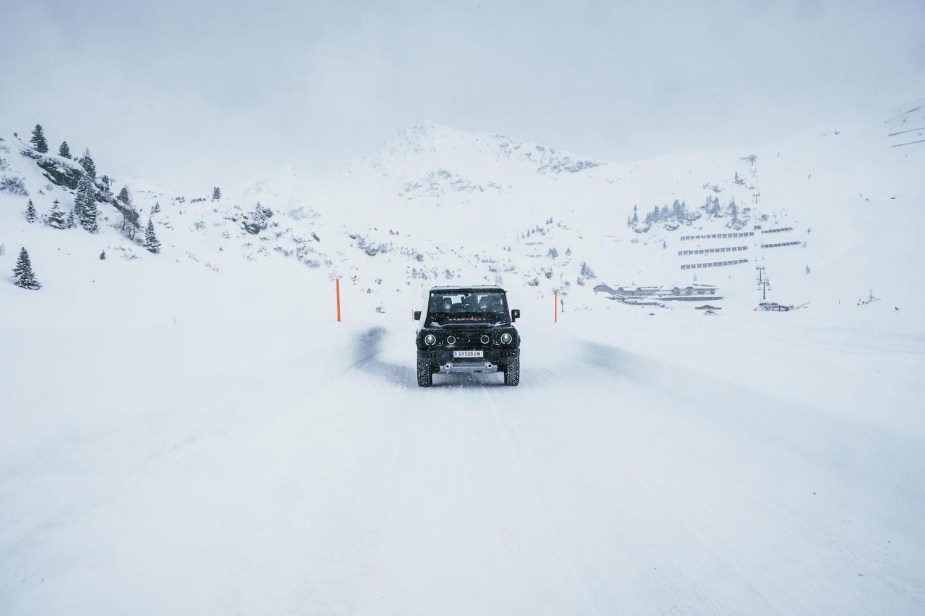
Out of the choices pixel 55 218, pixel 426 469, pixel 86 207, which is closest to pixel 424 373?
pixel 426 469

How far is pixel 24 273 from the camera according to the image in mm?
10094

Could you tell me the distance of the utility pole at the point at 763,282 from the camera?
5957 centimetres

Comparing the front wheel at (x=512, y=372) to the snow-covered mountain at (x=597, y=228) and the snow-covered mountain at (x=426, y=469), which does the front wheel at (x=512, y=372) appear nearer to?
the snow-covered mountain at (x=426, y=469)

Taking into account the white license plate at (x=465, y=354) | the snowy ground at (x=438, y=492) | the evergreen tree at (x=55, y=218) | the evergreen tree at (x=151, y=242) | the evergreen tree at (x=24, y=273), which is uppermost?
the evergreen tree at (x=55, y=218)

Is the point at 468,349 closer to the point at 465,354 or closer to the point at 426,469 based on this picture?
the point at 465,354

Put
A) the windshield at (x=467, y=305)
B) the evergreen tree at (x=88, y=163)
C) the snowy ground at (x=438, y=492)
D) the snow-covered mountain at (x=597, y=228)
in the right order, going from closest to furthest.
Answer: the snowy ground at (x=438, y=492) < the windshield at (x=467, y=305) < the evergreen tree at (x=88, y=163) < the snow-covered mountain at (x=597, y=228)

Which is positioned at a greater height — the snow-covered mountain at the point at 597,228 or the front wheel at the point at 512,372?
the snow-covered mountain at the point at 597,228

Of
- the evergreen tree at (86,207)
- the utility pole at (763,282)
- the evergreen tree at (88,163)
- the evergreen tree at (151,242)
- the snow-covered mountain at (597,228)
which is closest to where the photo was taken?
the evergreen tree at (86,207)

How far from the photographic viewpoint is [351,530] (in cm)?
314

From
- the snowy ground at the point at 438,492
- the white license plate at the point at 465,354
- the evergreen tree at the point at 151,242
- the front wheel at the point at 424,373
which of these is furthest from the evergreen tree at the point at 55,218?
the white license plate at the point at 465,354

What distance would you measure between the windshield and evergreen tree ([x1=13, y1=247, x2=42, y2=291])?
9140mm

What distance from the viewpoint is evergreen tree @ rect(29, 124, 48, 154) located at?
1678 cm

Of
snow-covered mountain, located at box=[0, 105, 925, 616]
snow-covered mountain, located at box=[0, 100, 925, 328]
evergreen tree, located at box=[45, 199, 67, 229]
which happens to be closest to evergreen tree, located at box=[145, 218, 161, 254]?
snow-covered mountain, located at box=[0, 100, 925, 328]

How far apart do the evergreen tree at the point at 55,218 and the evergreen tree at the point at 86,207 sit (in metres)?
0.52
